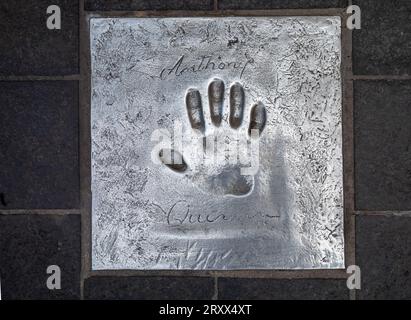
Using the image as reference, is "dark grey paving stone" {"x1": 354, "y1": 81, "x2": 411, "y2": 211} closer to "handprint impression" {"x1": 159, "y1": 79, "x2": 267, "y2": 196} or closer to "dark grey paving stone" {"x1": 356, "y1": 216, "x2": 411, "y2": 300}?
"dark grey paving stone" {"x1": 356, "y1": 216, "x2": 411, "y2": 300}

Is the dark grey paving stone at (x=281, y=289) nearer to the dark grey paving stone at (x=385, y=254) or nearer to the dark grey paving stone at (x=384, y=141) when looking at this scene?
the dark grey paving stone at (x=385, y=254)

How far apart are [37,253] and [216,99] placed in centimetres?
61

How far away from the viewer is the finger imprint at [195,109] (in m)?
1.54

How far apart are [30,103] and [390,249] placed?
1.00m

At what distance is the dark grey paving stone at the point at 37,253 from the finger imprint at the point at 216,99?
44 cm

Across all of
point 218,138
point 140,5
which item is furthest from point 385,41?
point 140,5

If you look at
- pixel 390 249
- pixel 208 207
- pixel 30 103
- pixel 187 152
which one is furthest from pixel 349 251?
pixel 30 103

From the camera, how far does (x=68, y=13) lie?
1557 mm

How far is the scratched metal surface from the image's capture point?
1533mm

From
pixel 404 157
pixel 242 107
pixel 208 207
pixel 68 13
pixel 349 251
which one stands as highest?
pixel 68 13

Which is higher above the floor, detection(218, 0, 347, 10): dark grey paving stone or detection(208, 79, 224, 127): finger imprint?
detection(218, 0, 347, 10): dark grey paving stone
